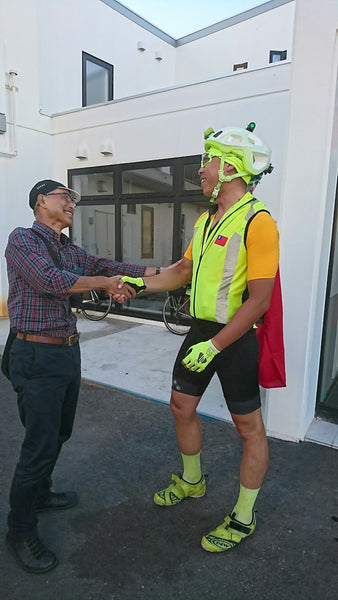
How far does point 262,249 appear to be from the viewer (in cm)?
173

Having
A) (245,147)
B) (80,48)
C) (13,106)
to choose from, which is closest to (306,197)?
(245,147)

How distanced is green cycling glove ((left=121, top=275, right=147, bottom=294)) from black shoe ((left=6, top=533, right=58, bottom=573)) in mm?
1290

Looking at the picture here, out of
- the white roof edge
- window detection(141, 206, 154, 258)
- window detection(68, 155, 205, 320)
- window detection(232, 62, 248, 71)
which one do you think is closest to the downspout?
window detection(68, 155, 205, 320)

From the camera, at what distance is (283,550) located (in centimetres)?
199

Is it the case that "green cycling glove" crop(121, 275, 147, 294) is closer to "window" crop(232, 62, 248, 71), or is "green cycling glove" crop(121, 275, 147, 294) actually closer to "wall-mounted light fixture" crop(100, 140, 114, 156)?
"wall-mounted light fixture" crop(100, 140, 114, 156)

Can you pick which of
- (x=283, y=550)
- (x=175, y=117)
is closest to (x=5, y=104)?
(x=175, y=117)

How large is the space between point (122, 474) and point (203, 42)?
10.9m

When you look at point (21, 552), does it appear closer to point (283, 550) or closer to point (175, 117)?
point (283, 550)

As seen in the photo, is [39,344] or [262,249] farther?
[39,344]

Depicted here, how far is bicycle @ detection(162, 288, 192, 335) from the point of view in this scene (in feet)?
21.0

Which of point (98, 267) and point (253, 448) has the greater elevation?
point (98, 267)

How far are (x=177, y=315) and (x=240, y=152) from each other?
4802mm

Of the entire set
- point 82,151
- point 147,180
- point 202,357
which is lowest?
point 202,357

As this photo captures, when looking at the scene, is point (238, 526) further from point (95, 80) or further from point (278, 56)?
point (95, 80)
